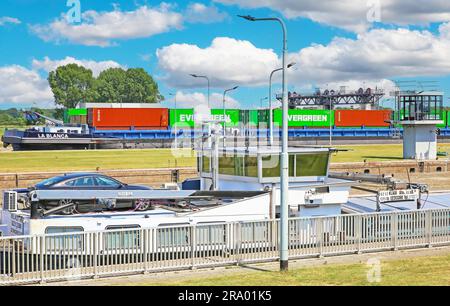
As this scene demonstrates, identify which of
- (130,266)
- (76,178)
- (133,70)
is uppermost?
(133,70)

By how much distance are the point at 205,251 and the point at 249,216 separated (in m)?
3.20

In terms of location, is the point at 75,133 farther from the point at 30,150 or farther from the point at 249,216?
the point at 249,216

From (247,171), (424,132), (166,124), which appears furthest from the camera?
(166,124)

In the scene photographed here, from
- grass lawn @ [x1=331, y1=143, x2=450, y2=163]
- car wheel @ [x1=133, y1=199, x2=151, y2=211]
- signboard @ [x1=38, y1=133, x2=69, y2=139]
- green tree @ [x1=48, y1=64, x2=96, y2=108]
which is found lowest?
car wheel @ [x1=133, y1=199, x2=151, y2=211]

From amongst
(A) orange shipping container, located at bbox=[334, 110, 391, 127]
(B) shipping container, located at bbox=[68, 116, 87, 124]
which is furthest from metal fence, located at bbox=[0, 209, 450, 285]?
(A) orange shipping container, located at bbox=[334, 110, 391, 127]

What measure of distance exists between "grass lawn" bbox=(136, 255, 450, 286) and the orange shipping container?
77.8 metres

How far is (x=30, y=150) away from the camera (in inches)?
2576

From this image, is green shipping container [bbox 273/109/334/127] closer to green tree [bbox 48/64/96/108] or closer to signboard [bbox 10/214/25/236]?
signboard [bbox 10/214/25/236]

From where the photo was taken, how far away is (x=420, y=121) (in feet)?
178

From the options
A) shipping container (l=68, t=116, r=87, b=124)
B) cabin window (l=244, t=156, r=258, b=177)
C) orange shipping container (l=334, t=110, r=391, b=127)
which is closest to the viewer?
cabin window (l=244, t=156, r=258, b=177)

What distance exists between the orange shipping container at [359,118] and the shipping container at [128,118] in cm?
2613

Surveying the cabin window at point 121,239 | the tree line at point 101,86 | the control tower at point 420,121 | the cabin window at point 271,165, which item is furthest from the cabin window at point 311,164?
the tree line at point 101,86

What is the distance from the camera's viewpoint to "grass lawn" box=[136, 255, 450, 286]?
43.6 ft
